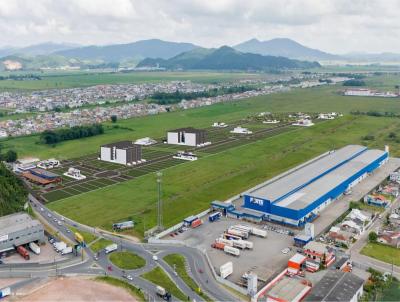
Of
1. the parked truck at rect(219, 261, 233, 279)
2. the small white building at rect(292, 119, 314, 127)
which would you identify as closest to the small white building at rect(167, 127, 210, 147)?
the small white building at rect(292, 119, 314, 127)

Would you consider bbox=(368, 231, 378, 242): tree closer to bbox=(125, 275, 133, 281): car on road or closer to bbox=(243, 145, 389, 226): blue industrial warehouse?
bbox=(243, 145, 389, 226): blue industrial warehouse

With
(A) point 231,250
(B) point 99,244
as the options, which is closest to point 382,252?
(A) point 231,250

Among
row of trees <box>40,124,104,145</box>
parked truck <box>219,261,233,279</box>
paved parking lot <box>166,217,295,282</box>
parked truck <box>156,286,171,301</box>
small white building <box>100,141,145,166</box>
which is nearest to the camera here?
parked truck <box>156,286,171,301</box>

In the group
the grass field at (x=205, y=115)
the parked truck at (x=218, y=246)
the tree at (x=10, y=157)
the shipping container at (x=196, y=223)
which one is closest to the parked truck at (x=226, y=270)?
the parked truck at (x=218, y=246)

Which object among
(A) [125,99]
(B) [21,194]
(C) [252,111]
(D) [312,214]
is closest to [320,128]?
(C) [252,111]

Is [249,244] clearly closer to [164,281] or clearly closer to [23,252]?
[164,281]

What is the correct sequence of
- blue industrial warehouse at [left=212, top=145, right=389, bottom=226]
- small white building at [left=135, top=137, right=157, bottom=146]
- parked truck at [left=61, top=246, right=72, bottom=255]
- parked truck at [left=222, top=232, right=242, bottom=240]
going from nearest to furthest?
parked truck at [left=61, top=246, right=72, bottom=255]
parked truck at [left=222, top=232, right=242, bottom=240]
blue industrial warehouse at [left=212, top=145, right=389, bottom=226]
small white building at [left=135, top=137, right=157, bottom=146]

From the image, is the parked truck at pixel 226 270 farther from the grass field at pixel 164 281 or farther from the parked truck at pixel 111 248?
the parked truck at pixel 111 248
